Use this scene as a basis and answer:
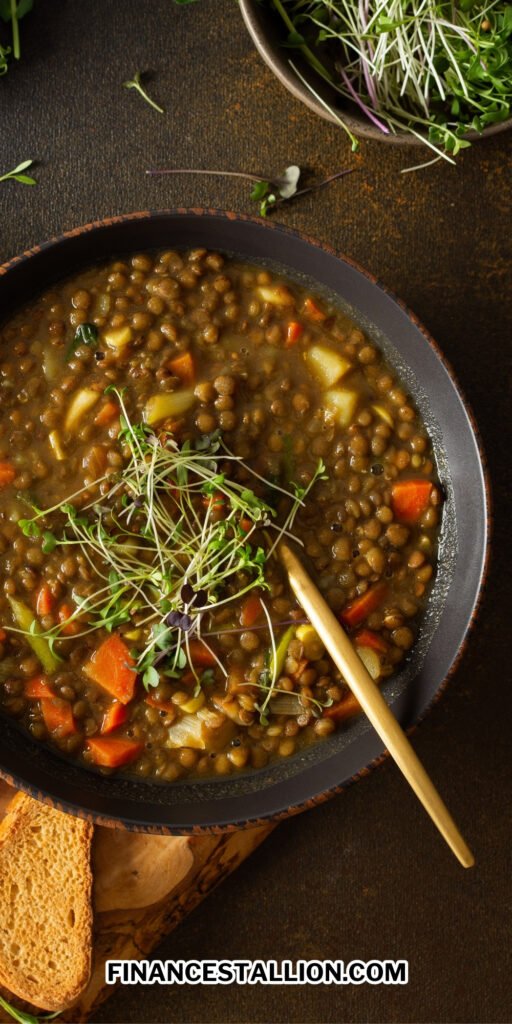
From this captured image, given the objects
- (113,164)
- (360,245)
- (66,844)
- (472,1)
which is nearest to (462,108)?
(472,1)

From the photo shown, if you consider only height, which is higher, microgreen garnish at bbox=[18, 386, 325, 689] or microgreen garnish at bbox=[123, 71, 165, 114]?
microgreen garnish at bbox=[123, 71, 165, 114]

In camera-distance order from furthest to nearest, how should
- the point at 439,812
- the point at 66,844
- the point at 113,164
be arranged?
1. the point at 113,164
2. the point at 66,844
3. the point at 439,812

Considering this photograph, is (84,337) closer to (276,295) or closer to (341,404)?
(276,295)

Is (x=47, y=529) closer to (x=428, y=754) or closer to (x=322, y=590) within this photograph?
(x=322, y=590)

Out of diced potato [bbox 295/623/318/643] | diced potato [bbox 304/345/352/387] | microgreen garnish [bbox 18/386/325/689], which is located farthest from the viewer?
diced potato [bbox 304/345/352/387]

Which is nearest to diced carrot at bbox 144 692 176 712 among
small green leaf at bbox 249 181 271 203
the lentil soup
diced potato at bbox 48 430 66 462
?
the lentil soup

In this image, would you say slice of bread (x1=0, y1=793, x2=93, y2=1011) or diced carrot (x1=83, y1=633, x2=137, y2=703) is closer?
diced carrot (x1=83, y1=633, x2=137, y2=703)

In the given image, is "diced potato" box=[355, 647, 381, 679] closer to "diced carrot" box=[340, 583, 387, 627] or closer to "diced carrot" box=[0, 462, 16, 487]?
"diced carrot" box=[340, 583, 387, 627]

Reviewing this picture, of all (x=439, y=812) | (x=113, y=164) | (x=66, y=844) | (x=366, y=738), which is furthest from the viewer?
(x=113, y=164)
